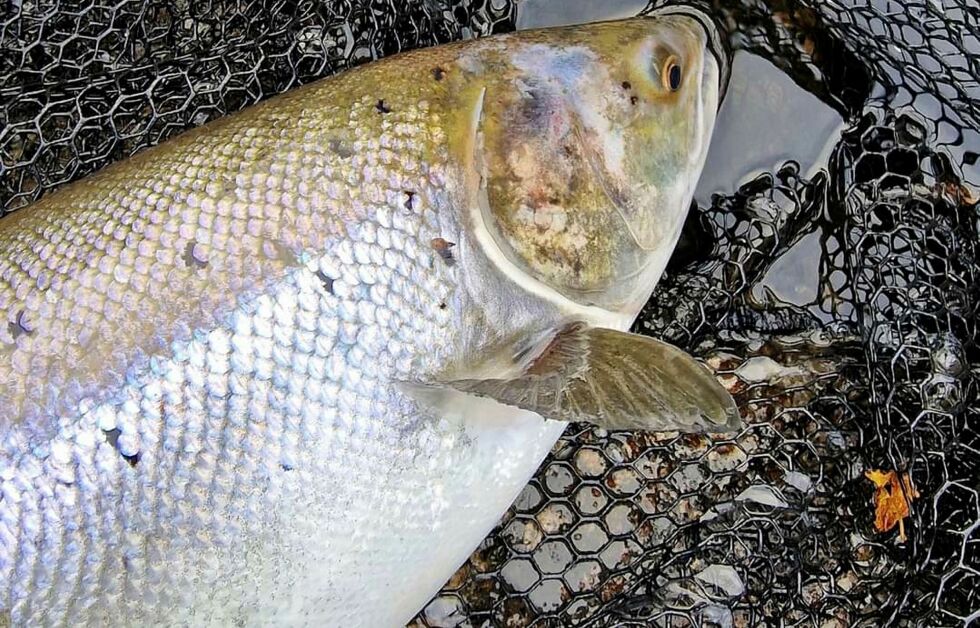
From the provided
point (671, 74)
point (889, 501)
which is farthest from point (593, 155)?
point (889, 501)

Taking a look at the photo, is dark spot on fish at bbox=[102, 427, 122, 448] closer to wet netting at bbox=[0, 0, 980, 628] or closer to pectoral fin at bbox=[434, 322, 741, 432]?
pectoral fin at bbox=[434, 322, 741, 432]

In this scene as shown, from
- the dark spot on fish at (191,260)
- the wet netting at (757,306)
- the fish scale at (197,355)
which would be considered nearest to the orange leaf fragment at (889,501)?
the wet netting at (757,306)

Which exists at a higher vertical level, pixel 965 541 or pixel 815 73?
pixel 815 73

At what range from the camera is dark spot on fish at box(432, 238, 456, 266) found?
1416 mm

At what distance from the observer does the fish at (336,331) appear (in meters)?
1.27

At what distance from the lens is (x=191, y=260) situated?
134 centimetres

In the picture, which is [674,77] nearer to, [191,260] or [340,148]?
[340,148]

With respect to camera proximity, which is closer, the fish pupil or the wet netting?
the fish pupil

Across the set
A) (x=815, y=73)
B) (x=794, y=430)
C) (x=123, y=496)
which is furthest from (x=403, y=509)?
(x=815, y=73)

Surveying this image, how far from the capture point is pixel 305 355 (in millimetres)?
1313

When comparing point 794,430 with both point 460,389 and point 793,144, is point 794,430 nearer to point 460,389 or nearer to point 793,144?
point 793,144

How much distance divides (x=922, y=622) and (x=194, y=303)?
1577mm

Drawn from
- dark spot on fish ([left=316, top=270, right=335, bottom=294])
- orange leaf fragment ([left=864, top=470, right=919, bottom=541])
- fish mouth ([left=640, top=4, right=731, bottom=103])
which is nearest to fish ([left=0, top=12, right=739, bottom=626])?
dark spot on fish ([left=316, top=270, right=335, bottom=294])

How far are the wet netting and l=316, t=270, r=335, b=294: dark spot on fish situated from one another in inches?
30.6
